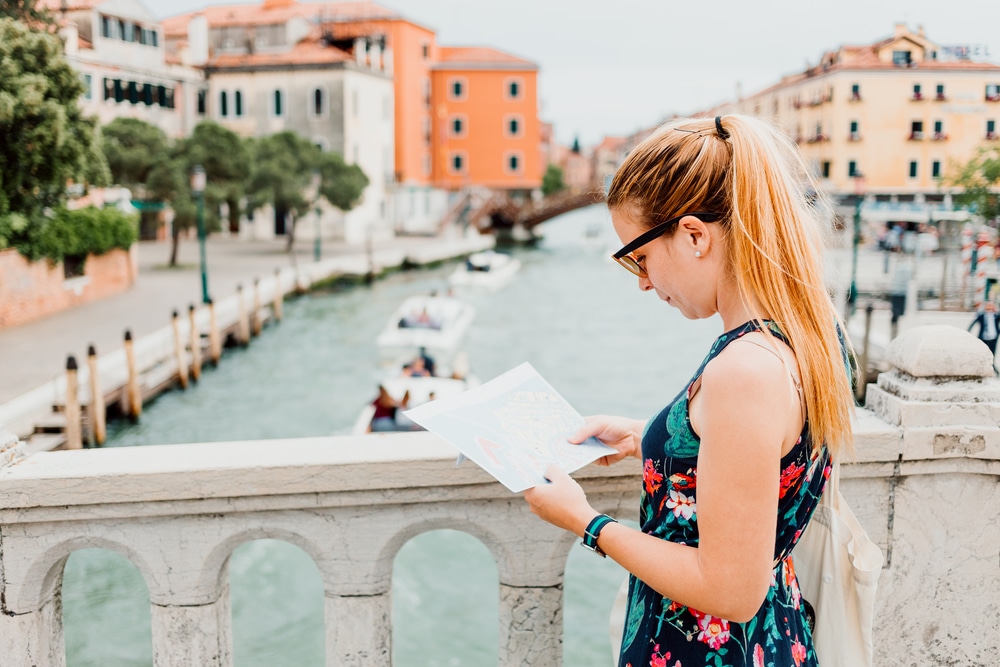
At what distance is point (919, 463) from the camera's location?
158cm

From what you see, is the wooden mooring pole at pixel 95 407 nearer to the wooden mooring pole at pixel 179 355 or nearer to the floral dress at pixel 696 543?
the wooden mooring pole at pixel 179 355

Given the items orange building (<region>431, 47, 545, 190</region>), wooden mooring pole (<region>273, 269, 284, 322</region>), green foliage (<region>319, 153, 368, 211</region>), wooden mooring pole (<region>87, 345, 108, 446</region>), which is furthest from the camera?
orange building (<region>431, 47, 545, 190</region>)

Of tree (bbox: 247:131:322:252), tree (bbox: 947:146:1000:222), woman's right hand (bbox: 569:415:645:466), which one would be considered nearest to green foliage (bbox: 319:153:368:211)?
tree (bbox: 247:131:322:252)

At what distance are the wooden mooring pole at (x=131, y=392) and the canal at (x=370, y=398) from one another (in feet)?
0.71

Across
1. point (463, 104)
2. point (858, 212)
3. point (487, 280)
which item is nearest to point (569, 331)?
point (487, 280)

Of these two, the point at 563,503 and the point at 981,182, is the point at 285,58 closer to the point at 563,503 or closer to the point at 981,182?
the point at 981,182

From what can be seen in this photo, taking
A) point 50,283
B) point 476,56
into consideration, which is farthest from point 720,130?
point 476,56

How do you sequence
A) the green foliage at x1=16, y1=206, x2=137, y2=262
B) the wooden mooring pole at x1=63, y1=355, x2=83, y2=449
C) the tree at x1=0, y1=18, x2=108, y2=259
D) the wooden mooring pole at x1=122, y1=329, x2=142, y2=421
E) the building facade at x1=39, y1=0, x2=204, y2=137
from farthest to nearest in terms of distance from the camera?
the building facade at x1=39, y1=0, x2=204, y2=137 < the green foliage at x1=16, y1=206, x2=137, y2=262 < the wooden mooring pole at x1=122, y1=329, x2=142, y2=421 < the tree at x1=0, y1=18, x2=108, y2=259 < the wooden mooring pole at x1=63, y1=355, x2=83, y2=449

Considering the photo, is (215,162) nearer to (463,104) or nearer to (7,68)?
(7,68)

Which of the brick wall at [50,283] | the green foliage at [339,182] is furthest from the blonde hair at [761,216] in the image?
the green foliage at [339,182]

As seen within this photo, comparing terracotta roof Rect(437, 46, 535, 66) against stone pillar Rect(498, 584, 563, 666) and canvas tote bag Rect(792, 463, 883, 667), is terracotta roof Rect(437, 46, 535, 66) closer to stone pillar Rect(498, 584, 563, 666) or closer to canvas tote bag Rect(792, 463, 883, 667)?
stone pillar Rect(498, 584, 563, 666)

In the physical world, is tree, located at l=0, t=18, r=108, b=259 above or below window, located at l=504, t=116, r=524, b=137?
below

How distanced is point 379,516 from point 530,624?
32cm

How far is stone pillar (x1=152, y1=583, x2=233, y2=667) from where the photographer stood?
1.49 metres
